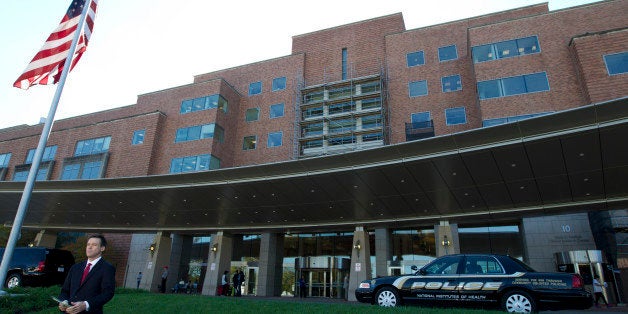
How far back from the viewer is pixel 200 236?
120 ft

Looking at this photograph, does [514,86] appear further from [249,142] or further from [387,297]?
[249,142]

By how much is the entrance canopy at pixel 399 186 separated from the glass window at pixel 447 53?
15245 millimetres

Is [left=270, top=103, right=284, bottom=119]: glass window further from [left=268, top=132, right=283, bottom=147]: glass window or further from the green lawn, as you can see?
the green lawn

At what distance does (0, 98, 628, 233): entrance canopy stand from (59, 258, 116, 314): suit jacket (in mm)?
13002

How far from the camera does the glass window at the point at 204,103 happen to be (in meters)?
37.6

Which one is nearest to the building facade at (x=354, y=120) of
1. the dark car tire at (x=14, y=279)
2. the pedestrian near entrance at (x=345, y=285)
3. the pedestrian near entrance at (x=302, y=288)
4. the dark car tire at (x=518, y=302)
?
the pedestrian near entrance at (x=345, y=285)

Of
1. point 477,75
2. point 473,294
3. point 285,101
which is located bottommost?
point 473,294

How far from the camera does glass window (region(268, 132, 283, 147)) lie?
3769 cm

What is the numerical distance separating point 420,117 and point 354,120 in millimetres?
6656

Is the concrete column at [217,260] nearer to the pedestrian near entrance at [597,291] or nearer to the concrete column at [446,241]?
the concrete column at [446,241]

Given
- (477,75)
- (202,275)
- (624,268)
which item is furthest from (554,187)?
(202,275)

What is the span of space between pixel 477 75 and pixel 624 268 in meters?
14.5

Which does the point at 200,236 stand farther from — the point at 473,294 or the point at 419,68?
the point at 473,294

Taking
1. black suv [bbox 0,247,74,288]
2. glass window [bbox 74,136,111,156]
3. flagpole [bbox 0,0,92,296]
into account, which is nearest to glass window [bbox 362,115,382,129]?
black suv [bbox 0,247,74,288]
